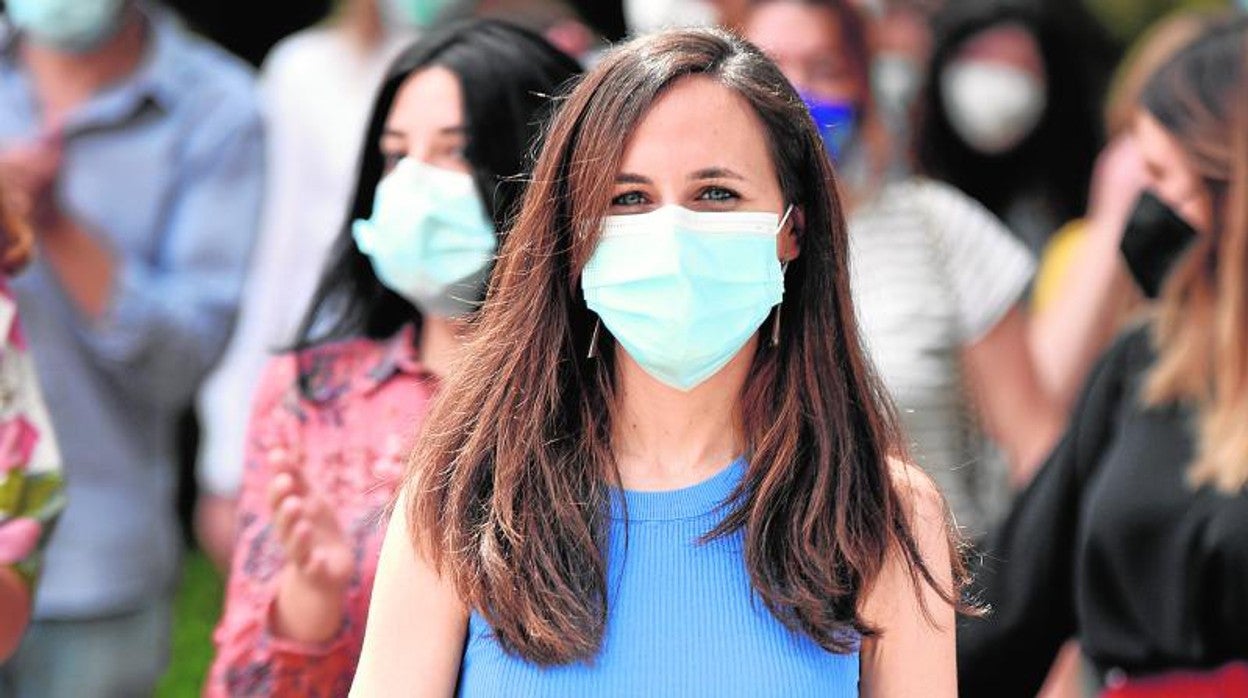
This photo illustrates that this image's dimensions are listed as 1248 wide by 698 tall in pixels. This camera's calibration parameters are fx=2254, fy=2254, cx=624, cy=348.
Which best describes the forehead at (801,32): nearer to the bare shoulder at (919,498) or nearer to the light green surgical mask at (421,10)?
the light green surgical mask at (421,10)

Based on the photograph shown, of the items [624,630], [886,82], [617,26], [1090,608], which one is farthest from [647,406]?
[617,26]

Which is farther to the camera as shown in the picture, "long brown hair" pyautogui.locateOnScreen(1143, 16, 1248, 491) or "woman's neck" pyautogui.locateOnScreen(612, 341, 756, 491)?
"long brown hair" pyautogui.locateOnScreen(1143, 16, 1248, 491)

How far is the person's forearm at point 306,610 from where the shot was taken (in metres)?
3.55

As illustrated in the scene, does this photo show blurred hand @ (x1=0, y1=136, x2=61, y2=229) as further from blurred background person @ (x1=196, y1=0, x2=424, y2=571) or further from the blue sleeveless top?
the blue sleeveless top

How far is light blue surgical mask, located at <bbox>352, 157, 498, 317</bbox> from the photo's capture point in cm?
384

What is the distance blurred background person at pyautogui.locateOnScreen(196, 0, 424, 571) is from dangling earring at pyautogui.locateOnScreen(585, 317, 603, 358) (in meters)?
3.04

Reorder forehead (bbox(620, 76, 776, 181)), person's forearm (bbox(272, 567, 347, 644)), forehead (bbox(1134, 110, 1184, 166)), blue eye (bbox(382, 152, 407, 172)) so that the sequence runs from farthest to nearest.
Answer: forehead (bbox(1134, 110, 1184, 166)), blue eye (bbox(382, 152, 407, 172)), person's forearm (bbox(272, 567, 347, 644)), forehead (bbox(620, 76, 776, 181))

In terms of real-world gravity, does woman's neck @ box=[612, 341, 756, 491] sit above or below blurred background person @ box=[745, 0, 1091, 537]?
above

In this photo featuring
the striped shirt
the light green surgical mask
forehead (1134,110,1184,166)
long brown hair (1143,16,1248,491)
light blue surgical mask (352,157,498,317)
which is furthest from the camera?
the light green surgical mask

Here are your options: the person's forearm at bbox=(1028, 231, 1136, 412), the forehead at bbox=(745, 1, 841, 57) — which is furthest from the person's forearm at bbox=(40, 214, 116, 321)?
the person's forearm at bbox=(1028, 231, 1136, 412)

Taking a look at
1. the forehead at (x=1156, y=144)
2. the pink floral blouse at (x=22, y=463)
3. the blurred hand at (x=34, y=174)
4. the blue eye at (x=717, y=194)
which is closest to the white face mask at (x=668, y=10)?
the forehead at (x=1156, y=144)

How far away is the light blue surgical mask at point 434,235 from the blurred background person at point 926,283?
1237 millimetres

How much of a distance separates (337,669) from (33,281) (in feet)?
4.51

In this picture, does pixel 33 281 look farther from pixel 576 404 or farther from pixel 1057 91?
pixel 1057 91
